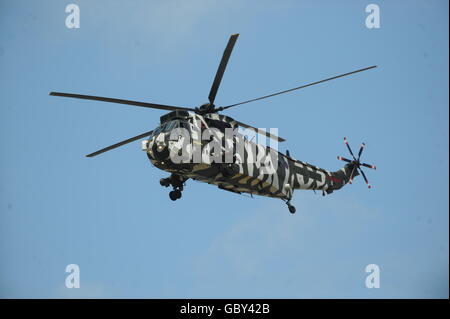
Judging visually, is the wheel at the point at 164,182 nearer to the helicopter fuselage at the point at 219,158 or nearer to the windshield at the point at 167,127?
the helicopter fuselage at the point at 219,158

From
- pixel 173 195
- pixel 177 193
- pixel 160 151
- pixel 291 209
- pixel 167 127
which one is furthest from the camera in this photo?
pixel 291 209

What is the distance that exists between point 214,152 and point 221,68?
14.0 ft

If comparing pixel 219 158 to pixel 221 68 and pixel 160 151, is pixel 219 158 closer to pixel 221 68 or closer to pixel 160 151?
pixel 160 151

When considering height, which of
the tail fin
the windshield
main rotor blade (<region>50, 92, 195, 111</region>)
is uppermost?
main rotor blade (<region>50, 92, 195, 111</region>)

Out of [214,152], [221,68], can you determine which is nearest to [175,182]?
[214,152]

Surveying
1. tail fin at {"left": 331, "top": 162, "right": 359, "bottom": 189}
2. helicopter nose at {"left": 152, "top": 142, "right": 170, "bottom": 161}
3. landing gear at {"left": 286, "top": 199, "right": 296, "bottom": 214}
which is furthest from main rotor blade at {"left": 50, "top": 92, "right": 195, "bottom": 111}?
tail fin at {"left": 331, "top": 162, "right": 359, "bottom": 189}

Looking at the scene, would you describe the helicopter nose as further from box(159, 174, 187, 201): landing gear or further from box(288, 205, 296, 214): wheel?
box(288, 205, 296, 214): wheel

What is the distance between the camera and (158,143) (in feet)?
90.4

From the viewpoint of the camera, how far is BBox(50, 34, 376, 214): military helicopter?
27859 millimetres

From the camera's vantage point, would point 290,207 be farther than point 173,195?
Yes

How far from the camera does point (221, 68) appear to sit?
28.3m

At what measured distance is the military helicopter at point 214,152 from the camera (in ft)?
91.4

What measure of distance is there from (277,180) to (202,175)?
6.04 meters
